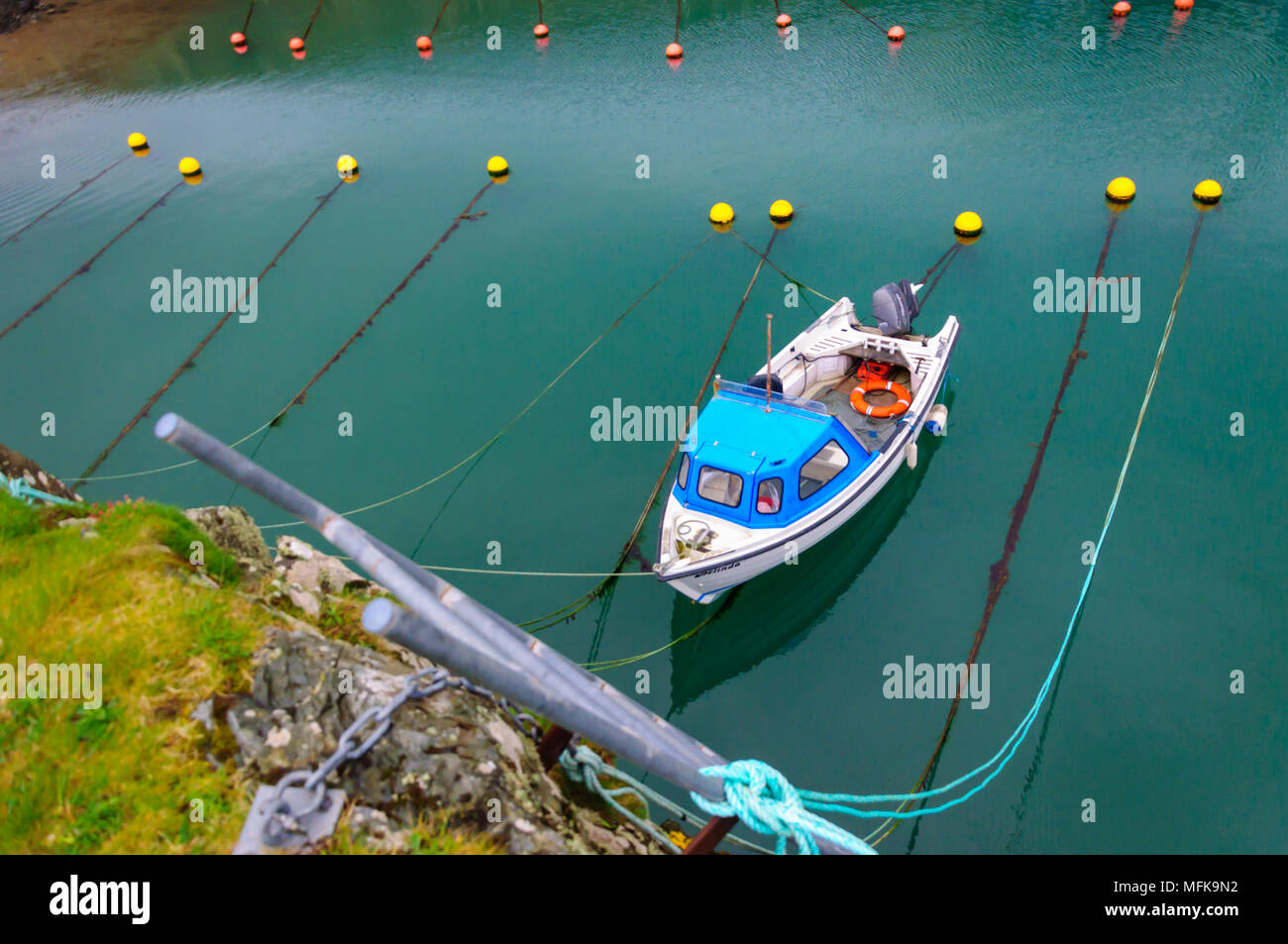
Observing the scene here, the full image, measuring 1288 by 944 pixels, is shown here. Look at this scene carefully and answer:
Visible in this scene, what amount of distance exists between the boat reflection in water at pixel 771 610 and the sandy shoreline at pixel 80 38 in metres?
30.2

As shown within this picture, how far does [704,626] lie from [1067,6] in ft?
77.4

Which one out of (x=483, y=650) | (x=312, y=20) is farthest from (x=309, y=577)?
(x=312, y=20)

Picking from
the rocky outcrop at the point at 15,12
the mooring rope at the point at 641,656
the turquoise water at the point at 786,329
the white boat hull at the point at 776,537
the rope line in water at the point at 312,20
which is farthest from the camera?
the rocky outcrop at the point at 15,12

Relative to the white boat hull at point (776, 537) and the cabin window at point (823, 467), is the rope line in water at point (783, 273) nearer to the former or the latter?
the white boat hull at point (776, 537)

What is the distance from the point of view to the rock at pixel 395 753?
452 cm

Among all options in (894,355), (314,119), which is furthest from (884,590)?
(314,119)

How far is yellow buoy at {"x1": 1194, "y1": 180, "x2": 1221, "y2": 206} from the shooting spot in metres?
16.6

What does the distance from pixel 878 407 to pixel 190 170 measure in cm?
1892

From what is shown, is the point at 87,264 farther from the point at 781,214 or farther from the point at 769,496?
the point at 769,496

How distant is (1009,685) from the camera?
33.1ft

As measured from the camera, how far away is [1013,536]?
11773 millimetres

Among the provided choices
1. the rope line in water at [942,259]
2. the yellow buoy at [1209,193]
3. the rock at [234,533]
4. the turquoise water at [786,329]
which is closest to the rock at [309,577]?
the rock at [234,533]

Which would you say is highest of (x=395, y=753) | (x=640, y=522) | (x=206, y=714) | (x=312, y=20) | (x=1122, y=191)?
(x=312, y=20)

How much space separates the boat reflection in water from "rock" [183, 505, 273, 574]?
18.0ft
